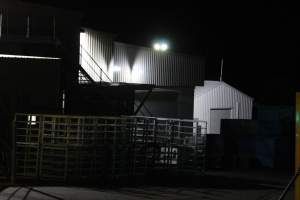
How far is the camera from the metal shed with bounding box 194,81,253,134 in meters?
30.3

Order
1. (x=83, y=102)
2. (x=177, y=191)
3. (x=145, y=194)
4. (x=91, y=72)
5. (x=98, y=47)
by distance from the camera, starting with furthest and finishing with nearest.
Result: 1. (x=91, y=72)
2. (x=98, y=47)
3. (x=83, y=102)
4. (x=177, y=191)
5. (x=145, y=194)

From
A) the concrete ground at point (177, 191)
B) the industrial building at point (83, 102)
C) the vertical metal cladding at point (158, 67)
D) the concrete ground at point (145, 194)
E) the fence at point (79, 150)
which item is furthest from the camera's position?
the vertical metal cladding at point (158, 67)

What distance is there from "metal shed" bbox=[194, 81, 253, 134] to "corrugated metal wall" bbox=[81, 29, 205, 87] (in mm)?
1180

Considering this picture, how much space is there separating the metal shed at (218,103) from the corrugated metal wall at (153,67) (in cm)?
118

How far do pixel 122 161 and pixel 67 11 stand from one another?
11213 millimetres

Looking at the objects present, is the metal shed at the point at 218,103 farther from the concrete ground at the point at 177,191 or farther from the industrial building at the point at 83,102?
the concrete ground at the point at 177,191

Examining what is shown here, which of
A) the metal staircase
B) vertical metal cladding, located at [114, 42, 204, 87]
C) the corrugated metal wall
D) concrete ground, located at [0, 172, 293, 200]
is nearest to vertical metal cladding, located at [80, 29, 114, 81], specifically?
the metal staircase

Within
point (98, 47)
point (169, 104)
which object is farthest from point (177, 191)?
point (169, 104)

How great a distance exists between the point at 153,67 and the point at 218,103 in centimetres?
453

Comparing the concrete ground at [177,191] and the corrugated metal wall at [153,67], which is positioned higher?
the corrugated metal wall at [153,67]

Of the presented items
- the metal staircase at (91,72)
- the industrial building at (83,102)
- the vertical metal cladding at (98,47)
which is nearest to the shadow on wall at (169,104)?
the industrial building at (83,102)

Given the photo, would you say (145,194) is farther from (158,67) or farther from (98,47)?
(158,67)

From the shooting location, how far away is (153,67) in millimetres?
30219

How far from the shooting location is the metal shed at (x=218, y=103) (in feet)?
99.3
